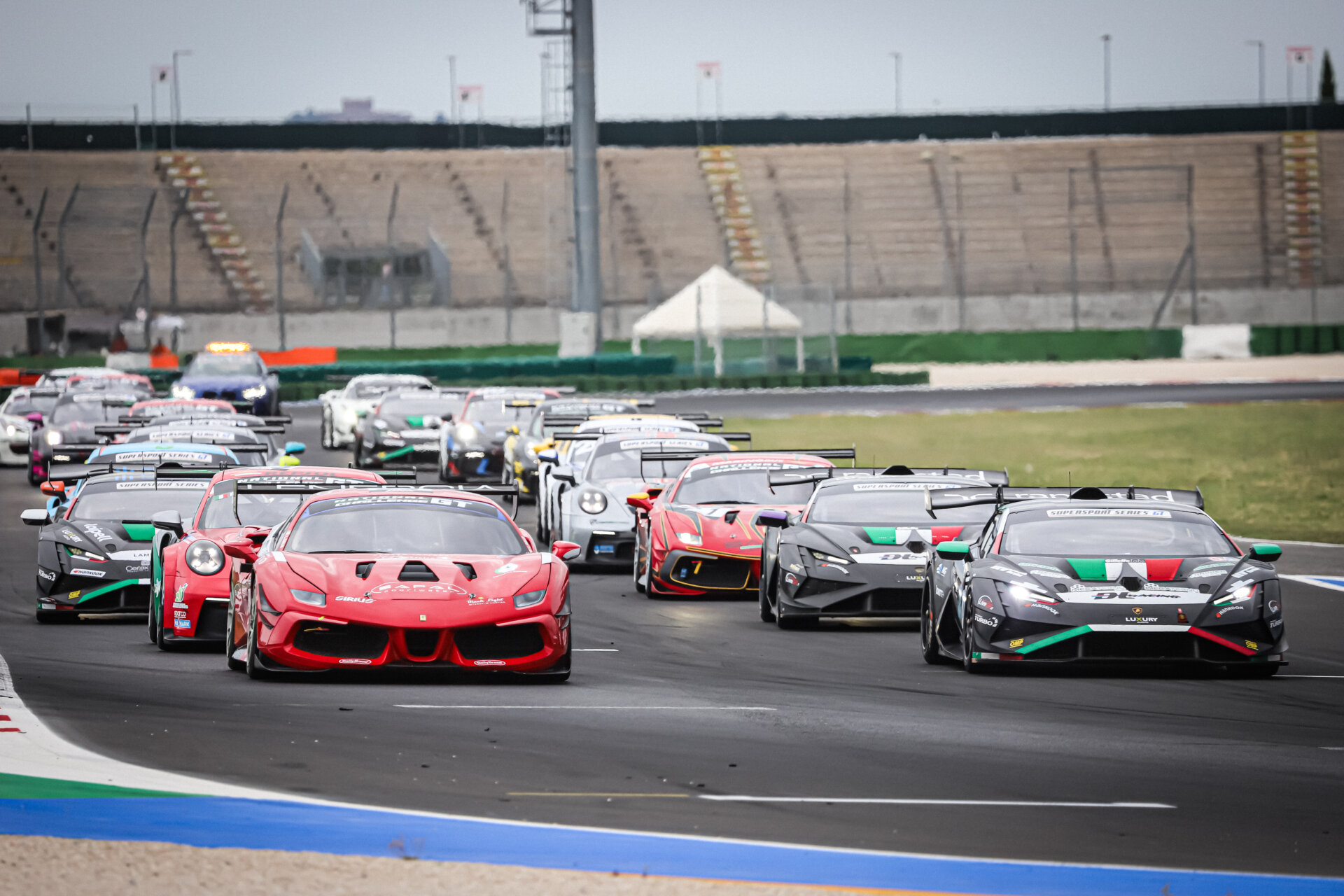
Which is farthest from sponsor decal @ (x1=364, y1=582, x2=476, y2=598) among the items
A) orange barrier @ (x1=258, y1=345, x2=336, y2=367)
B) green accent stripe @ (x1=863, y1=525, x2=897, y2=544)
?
orange barrier @ (x1=258, y1=345, x2=336, y2=367)

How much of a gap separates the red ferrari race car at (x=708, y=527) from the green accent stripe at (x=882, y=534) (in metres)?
1.80

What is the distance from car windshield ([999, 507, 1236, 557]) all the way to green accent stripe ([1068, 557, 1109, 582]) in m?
0.19

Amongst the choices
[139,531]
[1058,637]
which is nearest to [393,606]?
[1058,637]

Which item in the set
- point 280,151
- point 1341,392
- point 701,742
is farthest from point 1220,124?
point 701,742

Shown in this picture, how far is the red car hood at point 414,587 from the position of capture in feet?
36.0

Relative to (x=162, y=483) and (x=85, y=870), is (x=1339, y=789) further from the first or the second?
(x=162, y=483)

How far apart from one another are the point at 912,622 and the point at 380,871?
8940mm

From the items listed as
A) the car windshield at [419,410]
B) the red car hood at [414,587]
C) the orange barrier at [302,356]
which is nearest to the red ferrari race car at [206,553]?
the red car hood at [414,587]

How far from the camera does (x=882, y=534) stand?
1443 centimetres

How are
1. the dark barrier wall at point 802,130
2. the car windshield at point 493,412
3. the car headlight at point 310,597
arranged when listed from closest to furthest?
the car headlight at point 310,597, the car windshield at point 493,412, the dark barrier wall at point 802,130

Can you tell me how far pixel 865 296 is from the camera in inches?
2569

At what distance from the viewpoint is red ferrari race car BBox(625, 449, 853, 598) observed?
16.7m

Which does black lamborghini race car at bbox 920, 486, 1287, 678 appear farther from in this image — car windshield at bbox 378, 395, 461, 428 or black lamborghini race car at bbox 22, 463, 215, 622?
car windshield at bbox 378, 395, 461, 428

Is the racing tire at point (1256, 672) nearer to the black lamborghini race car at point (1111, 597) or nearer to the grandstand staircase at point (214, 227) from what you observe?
the black lamborghini race car at point (1111, 597)
